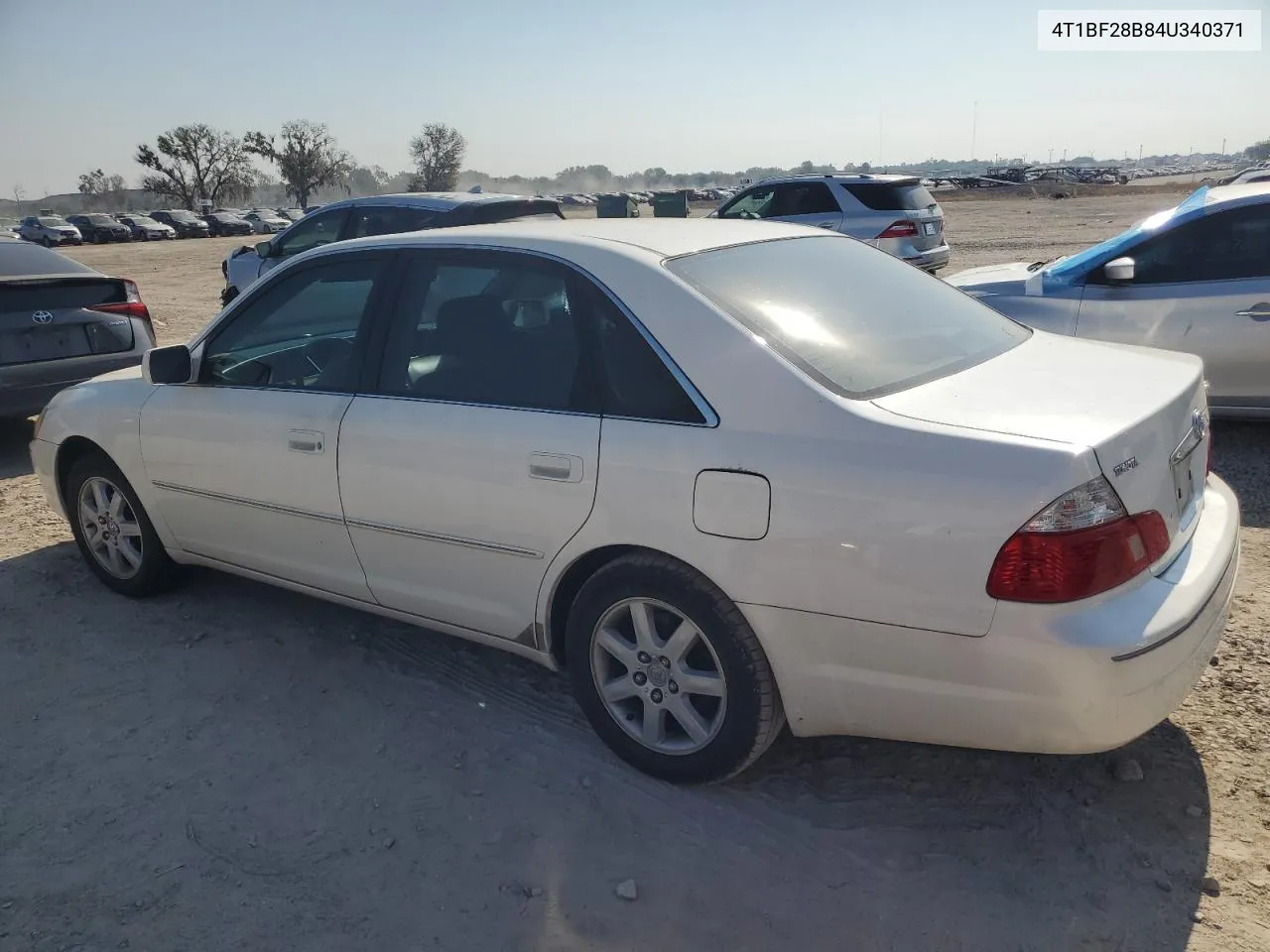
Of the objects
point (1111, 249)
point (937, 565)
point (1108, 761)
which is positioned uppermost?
point (1111, 249)

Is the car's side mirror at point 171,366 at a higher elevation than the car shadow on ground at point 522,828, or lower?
higher

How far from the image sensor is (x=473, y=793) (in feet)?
9.88

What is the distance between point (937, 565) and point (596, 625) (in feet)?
3.59

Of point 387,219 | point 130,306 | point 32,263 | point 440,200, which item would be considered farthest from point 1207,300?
point 32,263

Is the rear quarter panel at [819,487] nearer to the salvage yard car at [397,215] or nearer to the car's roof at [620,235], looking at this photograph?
the car's roof at [620,235]

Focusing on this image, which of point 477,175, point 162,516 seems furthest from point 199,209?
point 162,516

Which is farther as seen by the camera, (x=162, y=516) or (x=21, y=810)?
(x=162, y=516)

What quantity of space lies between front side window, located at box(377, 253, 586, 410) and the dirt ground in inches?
45.8

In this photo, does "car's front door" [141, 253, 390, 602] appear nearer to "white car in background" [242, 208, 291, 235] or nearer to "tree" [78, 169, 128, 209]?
"white car in background" [242, 208, 291, 235]

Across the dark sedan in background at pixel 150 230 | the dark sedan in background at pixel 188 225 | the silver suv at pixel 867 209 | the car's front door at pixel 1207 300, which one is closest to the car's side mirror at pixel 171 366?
the car's front door at pixel 1207 300

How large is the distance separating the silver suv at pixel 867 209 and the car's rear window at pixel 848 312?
350 inches

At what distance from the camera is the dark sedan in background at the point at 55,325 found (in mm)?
6746

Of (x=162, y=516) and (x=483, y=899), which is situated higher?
(x=162, y=516)

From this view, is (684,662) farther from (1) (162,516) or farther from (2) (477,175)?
(2) (477,175)
